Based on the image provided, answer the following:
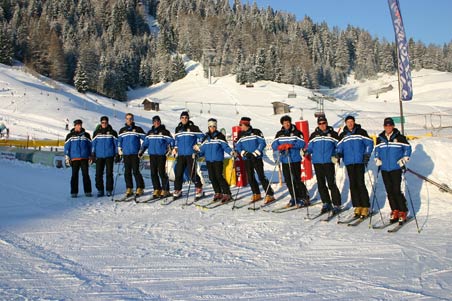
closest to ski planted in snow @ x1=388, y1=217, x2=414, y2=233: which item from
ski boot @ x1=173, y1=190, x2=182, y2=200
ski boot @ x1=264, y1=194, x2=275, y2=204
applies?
ski boot @ x1=264, y1=194, x2=275, y2=204

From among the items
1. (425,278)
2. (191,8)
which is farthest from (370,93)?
(425,278)

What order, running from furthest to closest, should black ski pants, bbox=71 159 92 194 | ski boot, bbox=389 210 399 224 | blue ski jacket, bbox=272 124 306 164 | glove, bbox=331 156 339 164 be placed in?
1. black ski pants, bbox=71 159 92 194
2. blue ski jacket, bbox=272 124 306 164
3. glove, bbox=331 156 339 164
4. ski boot, bbox=389 210 399 224

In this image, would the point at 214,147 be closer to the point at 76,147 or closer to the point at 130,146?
the point at 130,146

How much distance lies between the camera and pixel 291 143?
8625mm

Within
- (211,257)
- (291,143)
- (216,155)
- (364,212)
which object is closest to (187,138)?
(216,155)

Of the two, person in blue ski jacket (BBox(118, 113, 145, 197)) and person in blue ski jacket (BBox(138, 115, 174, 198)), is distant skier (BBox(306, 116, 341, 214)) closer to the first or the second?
person in blue ski jacket (BBox(138, 115, 174, 198))

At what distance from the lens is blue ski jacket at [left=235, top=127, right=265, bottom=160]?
29.9ft

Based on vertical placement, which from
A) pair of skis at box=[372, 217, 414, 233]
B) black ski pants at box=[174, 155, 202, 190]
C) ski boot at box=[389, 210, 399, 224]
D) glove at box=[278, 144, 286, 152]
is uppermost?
glove at box=[278, 144, 286, 152]

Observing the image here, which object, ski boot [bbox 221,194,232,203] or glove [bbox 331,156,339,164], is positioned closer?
glove [bbox 331,156,339,164]

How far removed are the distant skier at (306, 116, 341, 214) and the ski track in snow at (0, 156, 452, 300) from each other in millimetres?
755

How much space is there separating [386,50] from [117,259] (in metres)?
129

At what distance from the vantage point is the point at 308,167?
11000 mm

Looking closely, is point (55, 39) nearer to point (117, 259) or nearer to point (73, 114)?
point (73, 114)

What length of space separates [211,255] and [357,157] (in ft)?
12.6
